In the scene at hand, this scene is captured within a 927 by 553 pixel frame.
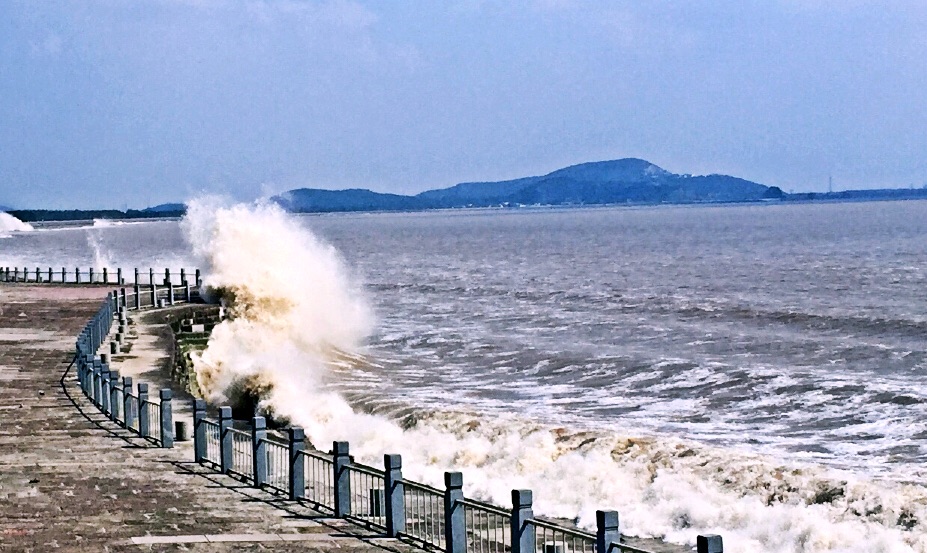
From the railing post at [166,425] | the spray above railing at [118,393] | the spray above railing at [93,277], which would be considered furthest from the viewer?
the spray above railing at [93,277]

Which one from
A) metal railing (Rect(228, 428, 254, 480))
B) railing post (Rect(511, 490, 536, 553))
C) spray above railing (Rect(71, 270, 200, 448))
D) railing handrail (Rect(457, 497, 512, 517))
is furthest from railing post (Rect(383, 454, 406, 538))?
spray above railing (Rect(71, 270, 200, 448))

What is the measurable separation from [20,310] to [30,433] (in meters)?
24.8

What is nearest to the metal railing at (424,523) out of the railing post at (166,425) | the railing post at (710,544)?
the railing post at (166,425)

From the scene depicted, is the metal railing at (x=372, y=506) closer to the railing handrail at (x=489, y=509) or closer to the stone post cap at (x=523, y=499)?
the railing handrail at (x=489, y=509)

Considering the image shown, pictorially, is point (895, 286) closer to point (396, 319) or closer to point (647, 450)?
point (396, 319)

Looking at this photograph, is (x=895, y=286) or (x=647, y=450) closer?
(x=647, y=450)

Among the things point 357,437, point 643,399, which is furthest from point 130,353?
point 643,399

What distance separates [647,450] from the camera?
82.8 feet

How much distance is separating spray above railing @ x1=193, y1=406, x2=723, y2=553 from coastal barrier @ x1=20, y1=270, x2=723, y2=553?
11 millimetres

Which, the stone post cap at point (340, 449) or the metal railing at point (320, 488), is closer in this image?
the stone post cap at point (340, 449)

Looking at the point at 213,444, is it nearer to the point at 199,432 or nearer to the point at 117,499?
the point at 199,432

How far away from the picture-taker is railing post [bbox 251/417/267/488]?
18609 mm

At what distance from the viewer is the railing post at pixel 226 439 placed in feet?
64.5

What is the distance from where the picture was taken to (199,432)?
818 inches
